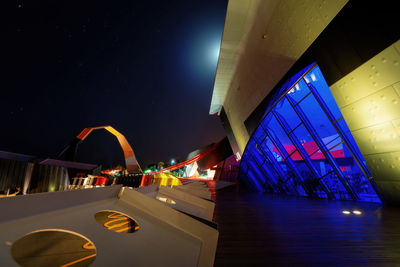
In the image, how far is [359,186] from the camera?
6.55 m

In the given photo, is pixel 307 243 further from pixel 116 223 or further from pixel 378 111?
pixel 378 111

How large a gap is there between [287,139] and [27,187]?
1614 centimetres

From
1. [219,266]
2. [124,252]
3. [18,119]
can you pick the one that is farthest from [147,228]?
[18,119]

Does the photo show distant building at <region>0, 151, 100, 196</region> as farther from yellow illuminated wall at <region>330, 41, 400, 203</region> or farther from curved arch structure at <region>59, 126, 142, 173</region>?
yellow illuminated wall at <region>330, 41, 400, 203</region>

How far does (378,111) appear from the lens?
4.50 metres

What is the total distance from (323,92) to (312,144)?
2.27 metres

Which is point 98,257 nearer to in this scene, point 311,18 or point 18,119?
point 311,18

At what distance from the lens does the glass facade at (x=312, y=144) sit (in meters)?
6.00

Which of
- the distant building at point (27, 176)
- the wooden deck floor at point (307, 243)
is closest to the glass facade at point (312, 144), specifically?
the wooden deck floor at point (307, 243)

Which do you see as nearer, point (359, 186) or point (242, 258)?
point (242, 258)

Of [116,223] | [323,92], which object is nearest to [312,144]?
[323,92]

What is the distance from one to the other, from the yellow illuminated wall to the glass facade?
0.75 metres

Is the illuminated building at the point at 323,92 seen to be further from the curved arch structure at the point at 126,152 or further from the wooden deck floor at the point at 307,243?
the curved arch structure at the point at 126,152

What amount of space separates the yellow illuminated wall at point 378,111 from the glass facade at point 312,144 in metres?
0.75
